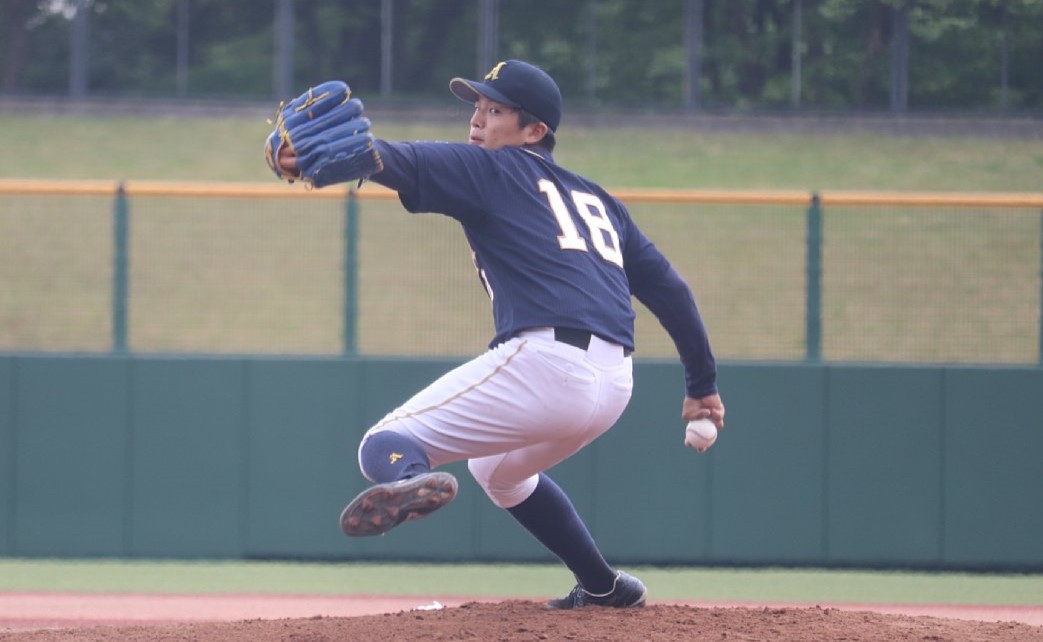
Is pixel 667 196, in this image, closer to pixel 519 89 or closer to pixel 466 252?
pixel 466 252

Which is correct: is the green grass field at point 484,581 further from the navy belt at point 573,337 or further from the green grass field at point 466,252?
the navy belt at point 573,337

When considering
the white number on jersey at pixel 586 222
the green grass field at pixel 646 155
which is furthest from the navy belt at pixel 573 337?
the green grass field at pixel 646 155

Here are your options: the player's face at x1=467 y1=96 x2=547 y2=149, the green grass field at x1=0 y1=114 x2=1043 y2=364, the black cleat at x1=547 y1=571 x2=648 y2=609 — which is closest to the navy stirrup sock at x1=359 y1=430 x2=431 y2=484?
the player's face at x1=467 y1=96 x2=547 y2=149

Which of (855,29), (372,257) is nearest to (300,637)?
(372,257)

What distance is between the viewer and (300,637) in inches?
173

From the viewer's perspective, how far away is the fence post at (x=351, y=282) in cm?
765

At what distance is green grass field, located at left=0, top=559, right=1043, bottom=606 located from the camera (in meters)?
6.86

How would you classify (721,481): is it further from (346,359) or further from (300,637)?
(300,637)

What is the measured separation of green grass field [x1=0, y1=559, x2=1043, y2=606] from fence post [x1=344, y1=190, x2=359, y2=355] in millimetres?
1336

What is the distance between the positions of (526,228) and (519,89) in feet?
1.56

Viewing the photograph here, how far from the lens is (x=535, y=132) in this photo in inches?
165

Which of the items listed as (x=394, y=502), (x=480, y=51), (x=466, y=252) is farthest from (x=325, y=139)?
(x=480, y=51)

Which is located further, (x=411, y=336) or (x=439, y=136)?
(x=439, y=136)

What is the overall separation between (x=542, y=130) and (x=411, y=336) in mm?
4533
